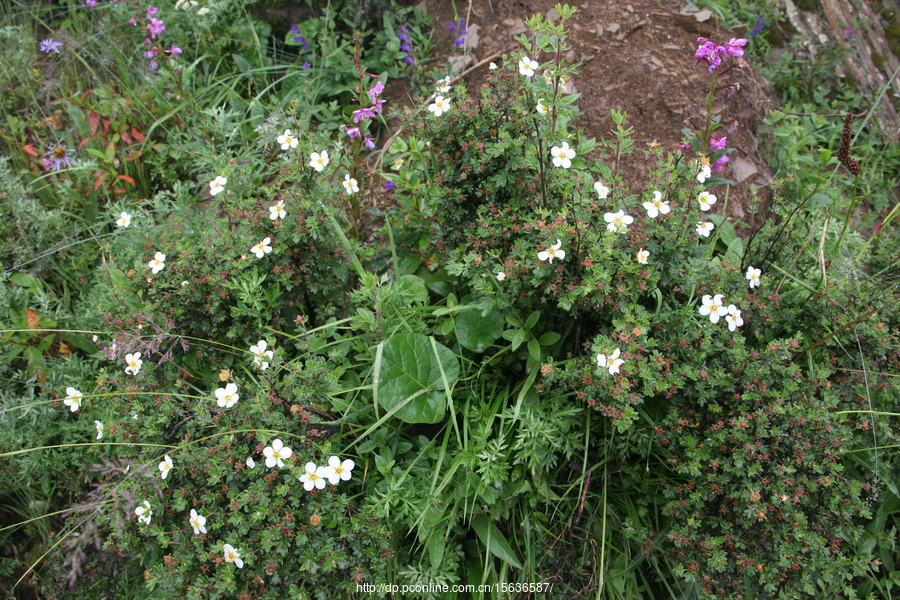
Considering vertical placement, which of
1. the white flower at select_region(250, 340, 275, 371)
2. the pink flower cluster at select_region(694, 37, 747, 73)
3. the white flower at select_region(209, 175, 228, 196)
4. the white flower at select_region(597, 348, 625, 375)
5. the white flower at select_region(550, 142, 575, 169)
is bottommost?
the white flower at select_region(597, 348, 625, 375)

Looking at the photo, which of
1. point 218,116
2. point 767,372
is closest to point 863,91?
point 767,372

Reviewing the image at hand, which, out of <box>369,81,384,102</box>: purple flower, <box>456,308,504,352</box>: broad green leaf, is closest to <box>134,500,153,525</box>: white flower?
<box>456,308,504,352</box>: broad green leaf

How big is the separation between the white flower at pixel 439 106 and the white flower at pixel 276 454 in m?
1.38

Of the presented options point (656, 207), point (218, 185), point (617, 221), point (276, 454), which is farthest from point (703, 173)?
point (218, 185)

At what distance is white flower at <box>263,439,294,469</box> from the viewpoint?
1790 millimetres

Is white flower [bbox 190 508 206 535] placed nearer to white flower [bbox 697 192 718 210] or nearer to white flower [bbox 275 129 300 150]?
white flower [bbox 275 129 300 150]

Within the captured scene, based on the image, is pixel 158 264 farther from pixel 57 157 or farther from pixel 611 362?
pixel 611 362

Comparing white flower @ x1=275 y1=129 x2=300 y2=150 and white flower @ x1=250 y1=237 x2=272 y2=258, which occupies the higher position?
white flower @ x1=275 y1=129 x2=300 y2=150

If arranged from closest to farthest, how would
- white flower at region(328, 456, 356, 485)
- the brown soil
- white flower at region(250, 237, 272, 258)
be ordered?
white flower at region(328, 456, 356, 485) → white flower at region(250, 237, 272, 258) → the brown soil

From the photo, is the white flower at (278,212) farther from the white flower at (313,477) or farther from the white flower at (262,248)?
the white flower at (313,477)

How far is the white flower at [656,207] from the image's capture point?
200 cm

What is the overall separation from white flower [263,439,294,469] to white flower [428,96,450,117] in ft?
4.52

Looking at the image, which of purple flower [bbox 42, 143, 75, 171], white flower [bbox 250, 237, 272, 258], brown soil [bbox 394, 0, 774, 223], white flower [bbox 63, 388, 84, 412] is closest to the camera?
white flower [bbox 63, 388, 84, 412]

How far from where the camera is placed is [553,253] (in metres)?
1.95
